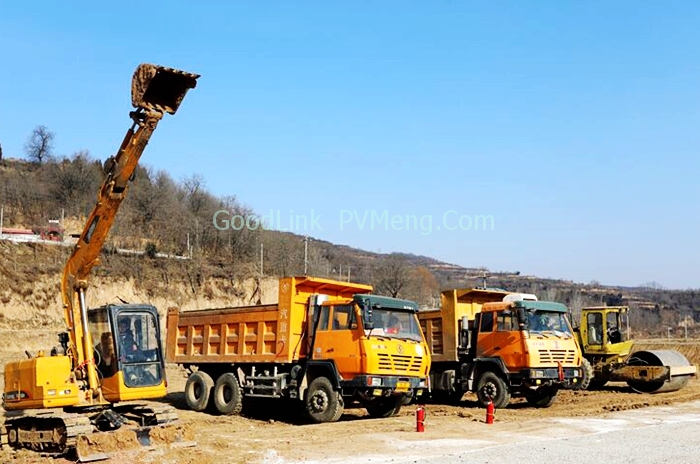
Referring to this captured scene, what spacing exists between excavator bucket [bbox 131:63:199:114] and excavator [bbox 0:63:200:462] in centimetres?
2

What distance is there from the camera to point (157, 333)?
13656 millimetres

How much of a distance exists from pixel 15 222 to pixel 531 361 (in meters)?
53.4

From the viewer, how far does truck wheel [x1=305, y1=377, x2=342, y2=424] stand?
16.7 meters

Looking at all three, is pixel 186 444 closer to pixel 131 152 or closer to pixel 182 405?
pixel 131 152

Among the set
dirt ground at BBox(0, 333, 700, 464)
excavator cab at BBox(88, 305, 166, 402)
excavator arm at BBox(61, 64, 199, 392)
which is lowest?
dirt ground at BBox(0, 333, 700, 464)

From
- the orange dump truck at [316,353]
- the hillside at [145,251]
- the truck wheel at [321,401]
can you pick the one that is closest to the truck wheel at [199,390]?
the orange dump truck at [316,353]

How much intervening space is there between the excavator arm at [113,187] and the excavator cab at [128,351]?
0.97ft

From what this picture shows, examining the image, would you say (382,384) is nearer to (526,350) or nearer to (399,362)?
(399,362)

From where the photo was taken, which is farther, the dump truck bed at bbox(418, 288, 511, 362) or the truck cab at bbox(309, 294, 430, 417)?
the dump truck bed at bbox(418, 288, 511, 362)

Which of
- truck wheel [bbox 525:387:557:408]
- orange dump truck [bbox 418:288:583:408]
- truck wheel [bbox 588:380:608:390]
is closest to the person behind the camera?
orange dump truck [bbox 418:288:583:408]

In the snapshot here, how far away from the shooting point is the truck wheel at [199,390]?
1961 centimetres

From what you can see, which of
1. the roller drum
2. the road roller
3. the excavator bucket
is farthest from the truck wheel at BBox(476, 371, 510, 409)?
the excavator bucket

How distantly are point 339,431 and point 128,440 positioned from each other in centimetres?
484

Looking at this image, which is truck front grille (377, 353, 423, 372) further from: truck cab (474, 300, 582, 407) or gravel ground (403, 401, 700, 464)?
truck cab (474, 300, 582, 407)
